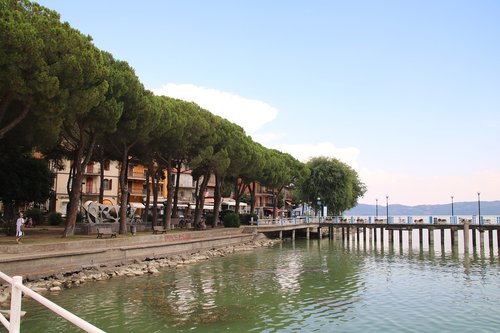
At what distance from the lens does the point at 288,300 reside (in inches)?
747

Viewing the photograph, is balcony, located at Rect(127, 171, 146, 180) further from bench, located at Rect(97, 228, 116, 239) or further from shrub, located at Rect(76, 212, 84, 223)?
bench, located at Rect(97, 228, 116, 239)

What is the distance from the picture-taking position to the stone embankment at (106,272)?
19.4 metres

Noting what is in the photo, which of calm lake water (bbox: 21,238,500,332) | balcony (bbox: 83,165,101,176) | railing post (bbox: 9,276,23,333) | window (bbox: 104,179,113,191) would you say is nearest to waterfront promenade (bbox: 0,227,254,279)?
calm lake water (bbox: 21,238,500,332)

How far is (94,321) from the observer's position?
48.9 feet

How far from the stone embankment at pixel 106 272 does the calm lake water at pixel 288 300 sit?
78 cm

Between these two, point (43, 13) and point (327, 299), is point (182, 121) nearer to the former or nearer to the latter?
point (43, 13)

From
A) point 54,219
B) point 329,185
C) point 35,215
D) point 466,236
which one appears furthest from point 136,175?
point 466,236

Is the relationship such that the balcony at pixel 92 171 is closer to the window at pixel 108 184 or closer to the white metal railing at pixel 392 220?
the window at pixel 108 184

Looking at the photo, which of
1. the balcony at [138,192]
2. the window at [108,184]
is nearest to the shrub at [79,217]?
the window at [108,184]

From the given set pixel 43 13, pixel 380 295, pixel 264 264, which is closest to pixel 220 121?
pixel 264 264

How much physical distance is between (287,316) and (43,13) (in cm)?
1711

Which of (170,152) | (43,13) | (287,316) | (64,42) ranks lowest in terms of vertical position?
(287,316)

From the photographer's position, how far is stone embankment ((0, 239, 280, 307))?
63.5 ft

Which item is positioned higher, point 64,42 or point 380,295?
point 64,42
